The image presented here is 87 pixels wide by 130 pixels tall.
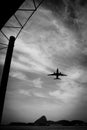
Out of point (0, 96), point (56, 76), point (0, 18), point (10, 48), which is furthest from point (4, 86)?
point (56, 76)

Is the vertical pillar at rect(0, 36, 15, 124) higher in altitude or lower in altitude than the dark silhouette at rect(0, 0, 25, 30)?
lower

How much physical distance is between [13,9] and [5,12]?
1.03 feet

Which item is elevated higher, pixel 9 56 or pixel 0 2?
pixel 0 2

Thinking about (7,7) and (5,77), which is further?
(5,77)

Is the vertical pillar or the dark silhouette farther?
the vertical pillar

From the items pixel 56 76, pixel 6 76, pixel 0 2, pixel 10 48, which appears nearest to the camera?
pixel 0 2

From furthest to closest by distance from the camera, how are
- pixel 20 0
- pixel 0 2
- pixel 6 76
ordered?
pixel 6 76, pixel 20 0, pixel 0 2

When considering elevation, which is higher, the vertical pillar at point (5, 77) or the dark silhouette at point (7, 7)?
the dark silhouette at point (7, 7)

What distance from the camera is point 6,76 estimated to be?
20.5ft

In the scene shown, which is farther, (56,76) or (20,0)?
(56,76)

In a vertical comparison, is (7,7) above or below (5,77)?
above

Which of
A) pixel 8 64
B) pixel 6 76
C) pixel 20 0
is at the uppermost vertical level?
pixel 20 0

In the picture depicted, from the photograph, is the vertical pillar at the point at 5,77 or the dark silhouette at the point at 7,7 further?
the vertical pillar at the point at 5,77

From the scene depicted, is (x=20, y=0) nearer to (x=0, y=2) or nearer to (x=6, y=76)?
(x=0, y=2)
